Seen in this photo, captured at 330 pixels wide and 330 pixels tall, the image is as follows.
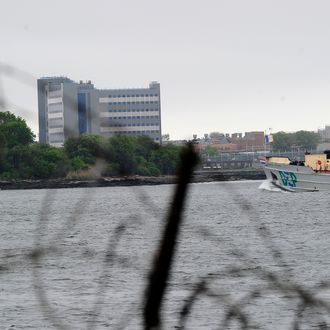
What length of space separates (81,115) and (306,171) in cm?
9334

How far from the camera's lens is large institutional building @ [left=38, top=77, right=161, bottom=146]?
3246mm

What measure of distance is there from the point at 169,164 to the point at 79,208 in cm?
43

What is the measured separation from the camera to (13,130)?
391 centimetres

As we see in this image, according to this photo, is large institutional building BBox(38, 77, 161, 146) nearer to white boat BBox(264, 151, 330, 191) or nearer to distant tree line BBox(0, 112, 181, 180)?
distant tree line BBox(0, 112, 181, 180)

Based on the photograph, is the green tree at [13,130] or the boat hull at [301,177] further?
the boat hull at [301,177]

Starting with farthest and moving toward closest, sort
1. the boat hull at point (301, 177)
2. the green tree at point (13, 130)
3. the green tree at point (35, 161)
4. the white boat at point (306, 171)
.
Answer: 1. the boat hull at point (301, 177)
2. the white boat at point (306, 171)
3. the green tree at point (13, 130)
4. the green tree at point (35, 161)

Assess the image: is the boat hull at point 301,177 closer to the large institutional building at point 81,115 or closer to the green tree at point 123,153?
the large institutional building at point 81,115

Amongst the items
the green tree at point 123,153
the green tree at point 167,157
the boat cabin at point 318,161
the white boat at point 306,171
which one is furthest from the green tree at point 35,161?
the boat cabin at point 318,161

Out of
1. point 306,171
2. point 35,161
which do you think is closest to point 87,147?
point 35,161

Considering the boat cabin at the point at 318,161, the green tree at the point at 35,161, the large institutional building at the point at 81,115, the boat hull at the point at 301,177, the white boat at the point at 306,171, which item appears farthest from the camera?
the boat hull at the point at 301,177

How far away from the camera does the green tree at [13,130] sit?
3.51 meters

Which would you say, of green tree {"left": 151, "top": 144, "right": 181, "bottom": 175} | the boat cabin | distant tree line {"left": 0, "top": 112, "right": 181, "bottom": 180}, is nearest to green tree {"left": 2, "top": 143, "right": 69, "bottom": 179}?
distant tree line {"left": 0, "top": 112, "right": 181, "bottom": 180}

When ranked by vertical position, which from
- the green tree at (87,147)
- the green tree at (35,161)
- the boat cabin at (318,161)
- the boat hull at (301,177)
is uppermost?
the green tree at (87,147)

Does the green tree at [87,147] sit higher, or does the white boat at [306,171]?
the green tree at [87,147]
